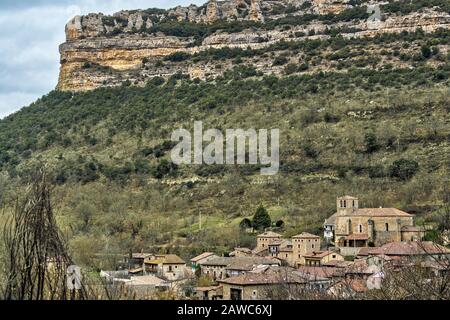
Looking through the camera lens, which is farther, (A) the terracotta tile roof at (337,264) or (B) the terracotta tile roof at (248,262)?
(B) the terracotta tile roof at (248,262)

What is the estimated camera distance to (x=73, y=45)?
252 ft

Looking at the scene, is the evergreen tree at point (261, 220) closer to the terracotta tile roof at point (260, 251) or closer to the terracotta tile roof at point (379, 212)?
the terracotta tile roof at point (260, 251)

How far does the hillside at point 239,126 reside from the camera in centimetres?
4744

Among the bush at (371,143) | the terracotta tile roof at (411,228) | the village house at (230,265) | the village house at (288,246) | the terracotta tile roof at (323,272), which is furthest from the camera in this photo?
the bush at (371,143)

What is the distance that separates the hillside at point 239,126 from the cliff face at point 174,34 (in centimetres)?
21

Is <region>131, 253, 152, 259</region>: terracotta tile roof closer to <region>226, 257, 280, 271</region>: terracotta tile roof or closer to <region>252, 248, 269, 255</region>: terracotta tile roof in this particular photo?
<region>252, 248, 269, 255</region>: terracotta tile roof

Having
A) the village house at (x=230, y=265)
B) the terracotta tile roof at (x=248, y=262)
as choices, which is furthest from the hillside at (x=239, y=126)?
the terracotta tile roof at (x=248, y=262)

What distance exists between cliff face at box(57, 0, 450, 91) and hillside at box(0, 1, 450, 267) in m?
0.21

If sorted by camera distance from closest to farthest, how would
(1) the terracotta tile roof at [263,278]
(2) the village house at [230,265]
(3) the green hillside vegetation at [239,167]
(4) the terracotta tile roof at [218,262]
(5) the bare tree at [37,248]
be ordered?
(5) the bare tree at [37,248] < (1) the terracotta tile roof at [263,278] < (2) the village house at [230,265] < (4) the terracotta tile roof at [218,262] < (3) the green hillside vegetation at [239,167]

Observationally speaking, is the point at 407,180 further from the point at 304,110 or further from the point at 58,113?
the point at 58,113

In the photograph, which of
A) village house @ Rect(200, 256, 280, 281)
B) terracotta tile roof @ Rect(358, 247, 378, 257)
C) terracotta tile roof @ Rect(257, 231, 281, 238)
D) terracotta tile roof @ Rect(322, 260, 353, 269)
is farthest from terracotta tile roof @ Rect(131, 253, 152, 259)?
terracotta tile roof @ Rect(358, 247, 378, 257)

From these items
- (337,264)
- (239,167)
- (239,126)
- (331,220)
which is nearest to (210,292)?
(337,264)
